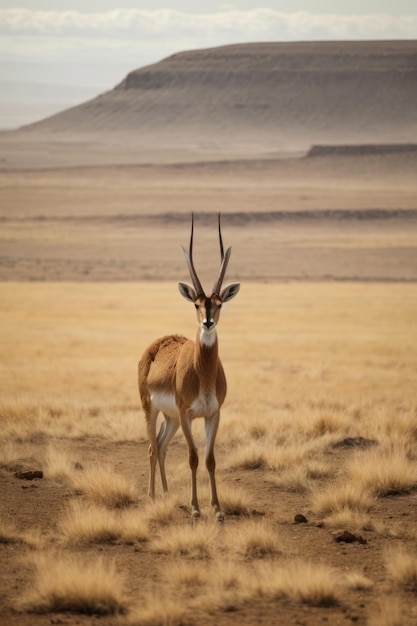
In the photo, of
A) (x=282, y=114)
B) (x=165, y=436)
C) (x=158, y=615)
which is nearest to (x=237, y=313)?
(x=165, y=436)

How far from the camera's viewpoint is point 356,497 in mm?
9555

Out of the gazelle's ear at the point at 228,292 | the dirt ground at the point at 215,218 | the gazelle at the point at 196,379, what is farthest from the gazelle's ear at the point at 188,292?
the dirt ground at the point at 215,218

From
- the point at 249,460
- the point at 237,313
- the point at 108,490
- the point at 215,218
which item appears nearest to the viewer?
the point at 108,490

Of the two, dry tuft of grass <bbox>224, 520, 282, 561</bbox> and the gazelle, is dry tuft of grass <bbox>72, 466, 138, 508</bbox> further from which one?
dry tuft of grass <bbox>224, 520, 282, 561</bbox>

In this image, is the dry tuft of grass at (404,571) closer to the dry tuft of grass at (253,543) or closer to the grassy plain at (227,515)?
the grassy plain at (227,515)

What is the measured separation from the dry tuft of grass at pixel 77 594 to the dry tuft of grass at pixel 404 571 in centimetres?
190

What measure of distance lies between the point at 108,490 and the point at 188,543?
1.80 m

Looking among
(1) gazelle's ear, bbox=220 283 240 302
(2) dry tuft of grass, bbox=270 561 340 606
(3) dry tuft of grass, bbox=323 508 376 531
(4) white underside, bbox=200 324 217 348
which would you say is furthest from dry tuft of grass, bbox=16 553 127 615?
(1) gazelle's ear, bbox=220 283 240 302

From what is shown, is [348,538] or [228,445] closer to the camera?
[348,538]

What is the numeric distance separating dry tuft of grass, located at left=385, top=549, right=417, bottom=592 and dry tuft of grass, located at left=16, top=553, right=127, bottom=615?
190cm

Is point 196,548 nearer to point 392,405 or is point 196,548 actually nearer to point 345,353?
point 392,405

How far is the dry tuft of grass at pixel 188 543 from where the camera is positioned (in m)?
8.25

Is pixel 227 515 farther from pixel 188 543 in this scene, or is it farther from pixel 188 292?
pixel 188 292

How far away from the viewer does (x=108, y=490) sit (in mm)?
9969
